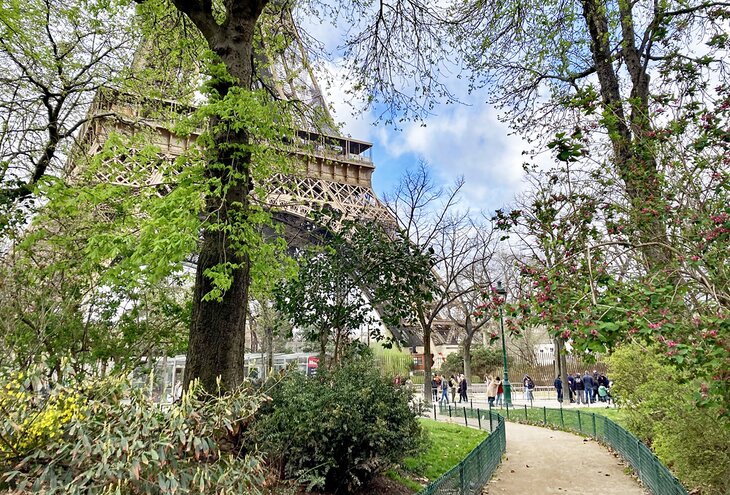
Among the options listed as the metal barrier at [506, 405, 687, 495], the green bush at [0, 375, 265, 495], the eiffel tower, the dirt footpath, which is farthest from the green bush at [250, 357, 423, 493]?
the eiffel tower

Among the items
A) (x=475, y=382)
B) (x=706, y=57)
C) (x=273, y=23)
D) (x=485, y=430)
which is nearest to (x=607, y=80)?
(x=706, y=57)

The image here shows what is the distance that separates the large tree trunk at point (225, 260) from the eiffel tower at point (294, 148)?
32.7 inches

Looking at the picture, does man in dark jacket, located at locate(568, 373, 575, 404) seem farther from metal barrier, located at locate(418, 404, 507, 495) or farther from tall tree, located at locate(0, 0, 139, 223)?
tall tree, located at locate(0, 0, 139, 223)

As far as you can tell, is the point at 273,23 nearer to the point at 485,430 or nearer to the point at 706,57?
the point at 706,57

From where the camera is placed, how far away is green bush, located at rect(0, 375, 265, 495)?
99.1 inches

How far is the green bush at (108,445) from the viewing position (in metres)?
2.52

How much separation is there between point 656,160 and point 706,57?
1442mm

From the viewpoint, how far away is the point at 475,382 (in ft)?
110

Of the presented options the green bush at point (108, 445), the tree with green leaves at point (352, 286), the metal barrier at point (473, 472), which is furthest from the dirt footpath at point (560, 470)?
the green bush at point (108, 445)

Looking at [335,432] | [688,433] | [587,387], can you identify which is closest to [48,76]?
[335,432]

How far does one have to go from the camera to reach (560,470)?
8648 mm

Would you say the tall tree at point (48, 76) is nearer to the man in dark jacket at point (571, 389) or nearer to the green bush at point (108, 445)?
the green bush at point (108, 445)

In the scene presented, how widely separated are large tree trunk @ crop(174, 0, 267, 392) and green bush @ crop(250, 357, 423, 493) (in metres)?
0.87

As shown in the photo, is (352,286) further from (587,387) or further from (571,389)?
(571,389)
